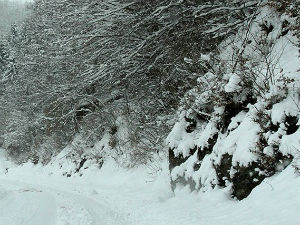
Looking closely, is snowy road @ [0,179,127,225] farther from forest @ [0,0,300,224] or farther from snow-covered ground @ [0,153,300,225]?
forest @ [0,0,300,224]

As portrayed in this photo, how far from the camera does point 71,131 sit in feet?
84.0

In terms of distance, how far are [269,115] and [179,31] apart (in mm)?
4705

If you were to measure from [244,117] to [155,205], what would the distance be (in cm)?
299

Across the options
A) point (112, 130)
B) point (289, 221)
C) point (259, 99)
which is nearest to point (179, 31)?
point (259, 99)

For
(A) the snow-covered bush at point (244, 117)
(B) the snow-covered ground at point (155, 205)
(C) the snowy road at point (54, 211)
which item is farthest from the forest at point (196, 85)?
(C) the snowy road at point (54, 211)

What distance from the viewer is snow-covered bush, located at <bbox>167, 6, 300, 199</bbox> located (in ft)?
22.6

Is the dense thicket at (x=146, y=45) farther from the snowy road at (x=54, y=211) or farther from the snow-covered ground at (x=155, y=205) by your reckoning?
the snowy road at (x=54, y=211)

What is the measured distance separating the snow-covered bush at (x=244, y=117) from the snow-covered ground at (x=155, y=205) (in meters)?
0.37

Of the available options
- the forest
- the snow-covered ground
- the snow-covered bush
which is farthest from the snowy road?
the snow-covered bush

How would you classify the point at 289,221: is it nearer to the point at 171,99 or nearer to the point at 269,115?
the point at 269,115

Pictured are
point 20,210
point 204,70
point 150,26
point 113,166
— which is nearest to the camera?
point 20,210

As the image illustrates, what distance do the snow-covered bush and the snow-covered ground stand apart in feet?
1.22

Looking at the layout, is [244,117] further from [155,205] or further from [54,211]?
[54,211]

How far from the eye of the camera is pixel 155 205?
9508 mm
